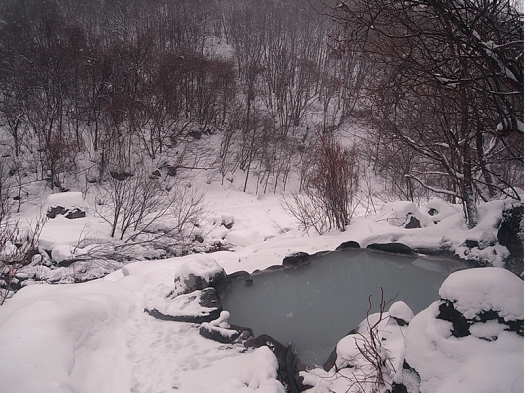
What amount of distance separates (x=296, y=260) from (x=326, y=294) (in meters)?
1.26

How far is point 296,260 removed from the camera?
26.2 ft

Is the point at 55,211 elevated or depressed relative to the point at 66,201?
depressed

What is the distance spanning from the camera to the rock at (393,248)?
8141 mm

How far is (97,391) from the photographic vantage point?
3.97 metres

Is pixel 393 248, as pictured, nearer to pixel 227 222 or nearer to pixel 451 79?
pixel 451 79

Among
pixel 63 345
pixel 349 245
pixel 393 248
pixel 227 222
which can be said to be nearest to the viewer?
Answer: pixel 63 345

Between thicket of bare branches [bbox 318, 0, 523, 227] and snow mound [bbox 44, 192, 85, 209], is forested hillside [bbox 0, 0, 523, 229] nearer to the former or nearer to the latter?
snow mound [bbox 44, 192, 85, 209]

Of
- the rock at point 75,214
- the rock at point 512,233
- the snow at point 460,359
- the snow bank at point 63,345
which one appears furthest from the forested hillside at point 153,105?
the snow at point 460,359

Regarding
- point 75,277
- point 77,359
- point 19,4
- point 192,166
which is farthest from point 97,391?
point 19,4

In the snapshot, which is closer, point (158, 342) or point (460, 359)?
point (460, 359)

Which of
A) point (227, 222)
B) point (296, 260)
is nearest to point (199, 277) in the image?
point (296, 260)

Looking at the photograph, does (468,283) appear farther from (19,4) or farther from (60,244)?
(19,4)

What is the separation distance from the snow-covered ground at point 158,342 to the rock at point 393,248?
231 millimetres

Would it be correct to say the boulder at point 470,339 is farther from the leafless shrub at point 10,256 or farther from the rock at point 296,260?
the leafless shrub at point 10,256
